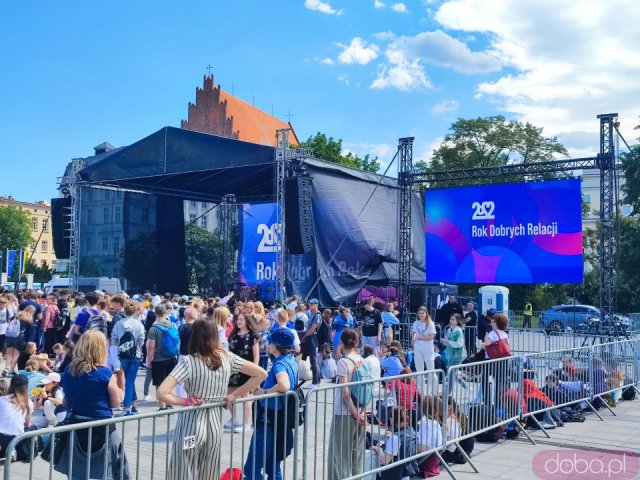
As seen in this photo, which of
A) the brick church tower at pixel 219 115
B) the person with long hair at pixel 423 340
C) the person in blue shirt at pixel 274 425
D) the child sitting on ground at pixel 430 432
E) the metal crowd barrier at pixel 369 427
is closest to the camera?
the person in blue shirt at pixel 274 425

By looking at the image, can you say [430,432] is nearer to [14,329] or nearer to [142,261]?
[14,329]

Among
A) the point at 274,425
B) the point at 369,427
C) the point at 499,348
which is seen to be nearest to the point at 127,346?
the point at 369,427

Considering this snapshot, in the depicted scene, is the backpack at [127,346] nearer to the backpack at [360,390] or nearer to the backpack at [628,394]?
the backpack at [360,390]

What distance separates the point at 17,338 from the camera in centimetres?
1233

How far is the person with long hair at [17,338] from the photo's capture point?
1234 cm

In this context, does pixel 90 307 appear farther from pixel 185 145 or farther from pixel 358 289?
pixel 358 289

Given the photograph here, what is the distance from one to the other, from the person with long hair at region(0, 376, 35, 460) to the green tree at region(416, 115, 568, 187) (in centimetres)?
4066

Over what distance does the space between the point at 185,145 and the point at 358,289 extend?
8.37 m

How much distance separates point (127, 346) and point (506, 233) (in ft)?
47.0

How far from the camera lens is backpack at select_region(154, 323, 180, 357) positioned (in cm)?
964

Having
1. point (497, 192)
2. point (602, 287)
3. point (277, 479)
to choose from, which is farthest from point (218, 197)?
point (277, 479)

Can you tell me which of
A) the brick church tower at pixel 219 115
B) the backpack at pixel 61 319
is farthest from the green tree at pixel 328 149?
the backpack at pixel 61 319

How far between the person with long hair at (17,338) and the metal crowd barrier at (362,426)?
5.56 m

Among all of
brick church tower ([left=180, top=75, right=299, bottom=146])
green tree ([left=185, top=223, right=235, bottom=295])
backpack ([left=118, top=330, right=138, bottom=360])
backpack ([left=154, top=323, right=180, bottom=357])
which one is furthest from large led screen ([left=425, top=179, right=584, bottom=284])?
brick church tower ([left=180, top=75, right=299, bottom=146])
